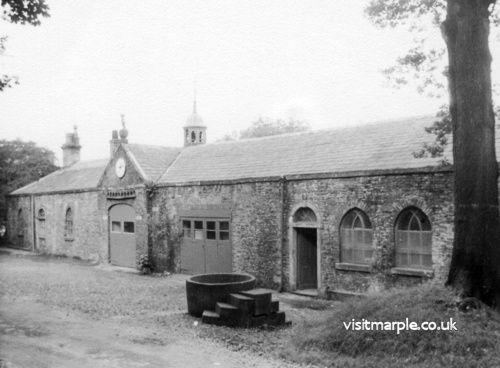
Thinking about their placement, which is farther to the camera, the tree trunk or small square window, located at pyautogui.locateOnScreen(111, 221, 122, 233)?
small square window, located at pyautogui.locateOnScreen(111, 221, 122, 233)

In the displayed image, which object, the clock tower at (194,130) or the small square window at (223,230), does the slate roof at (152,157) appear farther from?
the small square window at (223,230)

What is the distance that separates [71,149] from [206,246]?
74.7 ft

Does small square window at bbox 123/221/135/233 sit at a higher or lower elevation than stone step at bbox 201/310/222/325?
higher

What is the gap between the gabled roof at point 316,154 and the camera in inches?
611

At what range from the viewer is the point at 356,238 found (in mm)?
15133

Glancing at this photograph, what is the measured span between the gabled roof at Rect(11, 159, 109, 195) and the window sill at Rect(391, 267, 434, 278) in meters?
19.2

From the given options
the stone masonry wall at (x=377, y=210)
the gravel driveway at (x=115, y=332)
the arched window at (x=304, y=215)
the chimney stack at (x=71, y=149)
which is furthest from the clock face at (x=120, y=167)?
the chimney stack at (x=71, y=149)

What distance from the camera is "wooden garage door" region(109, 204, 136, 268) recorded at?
78.5ft

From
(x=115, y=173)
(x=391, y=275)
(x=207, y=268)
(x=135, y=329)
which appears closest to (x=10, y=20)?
(x=135, y=329)

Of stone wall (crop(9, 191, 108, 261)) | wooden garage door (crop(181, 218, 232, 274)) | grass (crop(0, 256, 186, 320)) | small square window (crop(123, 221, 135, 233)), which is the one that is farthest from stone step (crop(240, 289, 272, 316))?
stone wall (crop(9, 191, 108, 261))

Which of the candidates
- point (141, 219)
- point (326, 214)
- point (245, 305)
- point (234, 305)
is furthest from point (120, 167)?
point (245, 305)

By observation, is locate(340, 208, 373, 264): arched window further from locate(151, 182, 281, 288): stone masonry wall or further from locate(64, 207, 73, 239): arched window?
locate(64, 207, 73, 239): arched window

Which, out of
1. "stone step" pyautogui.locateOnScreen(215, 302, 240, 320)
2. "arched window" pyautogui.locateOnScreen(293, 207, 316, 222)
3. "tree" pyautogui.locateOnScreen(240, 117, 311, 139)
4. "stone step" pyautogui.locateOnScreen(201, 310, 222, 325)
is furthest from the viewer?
"tree" pyautogui.locateOnScreen(240, 117, 311, 139)

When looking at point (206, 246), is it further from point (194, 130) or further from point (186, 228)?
point (194, 130)
